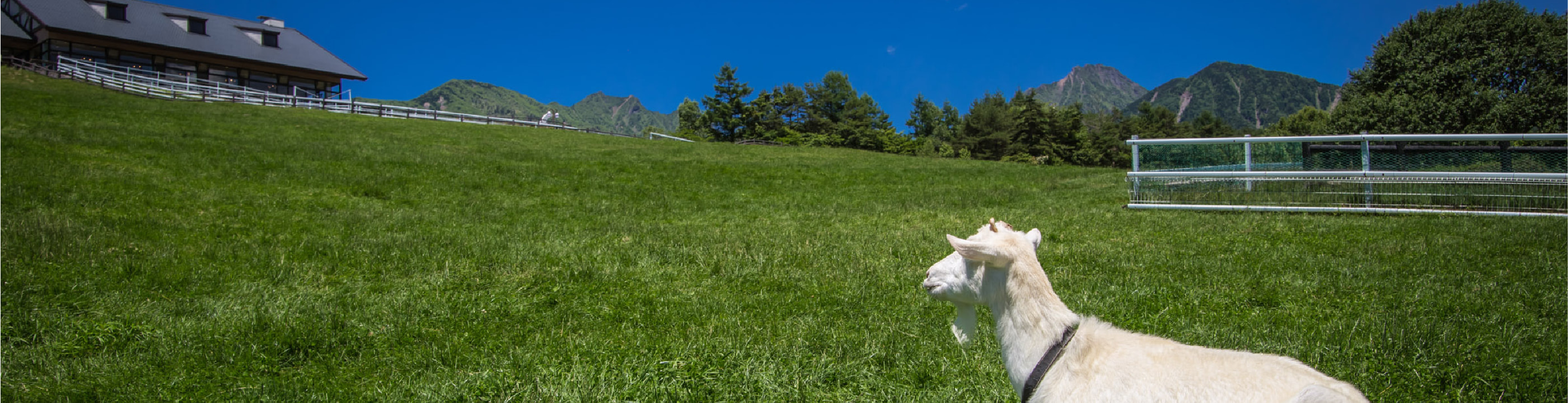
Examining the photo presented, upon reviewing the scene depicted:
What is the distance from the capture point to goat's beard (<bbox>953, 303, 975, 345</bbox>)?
2.61m

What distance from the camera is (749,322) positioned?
5.28 m

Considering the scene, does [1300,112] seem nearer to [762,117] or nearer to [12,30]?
[762,117]

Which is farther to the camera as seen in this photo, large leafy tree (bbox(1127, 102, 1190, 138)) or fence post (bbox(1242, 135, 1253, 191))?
large leafy tree (bbox(1127, 102, 1190, 138))

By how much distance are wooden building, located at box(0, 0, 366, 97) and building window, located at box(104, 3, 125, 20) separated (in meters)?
0.04

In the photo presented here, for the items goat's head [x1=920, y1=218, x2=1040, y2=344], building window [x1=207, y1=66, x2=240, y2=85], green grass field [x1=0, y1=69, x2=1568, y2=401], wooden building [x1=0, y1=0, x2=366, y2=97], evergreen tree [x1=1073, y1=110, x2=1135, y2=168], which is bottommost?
green grass field [x1=0, y1=69, x2=1568, y2=401]

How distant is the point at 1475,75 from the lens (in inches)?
1284

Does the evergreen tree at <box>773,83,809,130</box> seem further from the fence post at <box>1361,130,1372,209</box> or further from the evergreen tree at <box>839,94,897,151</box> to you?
the fence post at <box>1361,130,1372,209</box>

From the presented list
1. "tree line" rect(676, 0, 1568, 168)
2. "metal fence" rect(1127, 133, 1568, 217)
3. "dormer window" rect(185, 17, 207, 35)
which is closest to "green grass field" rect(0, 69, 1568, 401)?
"metal fence" rect(1127, 133, 1568, 217)

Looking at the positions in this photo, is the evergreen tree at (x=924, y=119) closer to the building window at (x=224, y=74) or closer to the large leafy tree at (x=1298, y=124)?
the large leafy tree at (x=1298, y=124)

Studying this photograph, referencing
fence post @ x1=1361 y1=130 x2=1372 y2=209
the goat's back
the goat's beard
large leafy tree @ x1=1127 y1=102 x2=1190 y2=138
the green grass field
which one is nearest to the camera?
the goat's back

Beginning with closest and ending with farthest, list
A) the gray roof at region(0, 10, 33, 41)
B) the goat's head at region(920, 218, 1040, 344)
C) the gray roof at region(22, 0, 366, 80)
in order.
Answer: the goat's head at region(920, 218, 1040, 344) → the gray roof at region(0, 10, 33, 41) → the gray roof at region(22, 0, 366, 80)

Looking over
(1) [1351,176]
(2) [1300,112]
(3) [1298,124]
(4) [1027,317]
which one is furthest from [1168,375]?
(2) [1300,112]

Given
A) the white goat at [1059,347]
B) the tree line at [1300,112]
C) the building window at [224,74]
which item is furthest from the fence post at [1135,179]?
the building window at [224,74]

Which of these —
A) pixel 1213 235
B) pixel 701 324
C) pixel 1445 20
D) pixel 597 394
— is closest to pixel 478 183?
pixel 701 324
